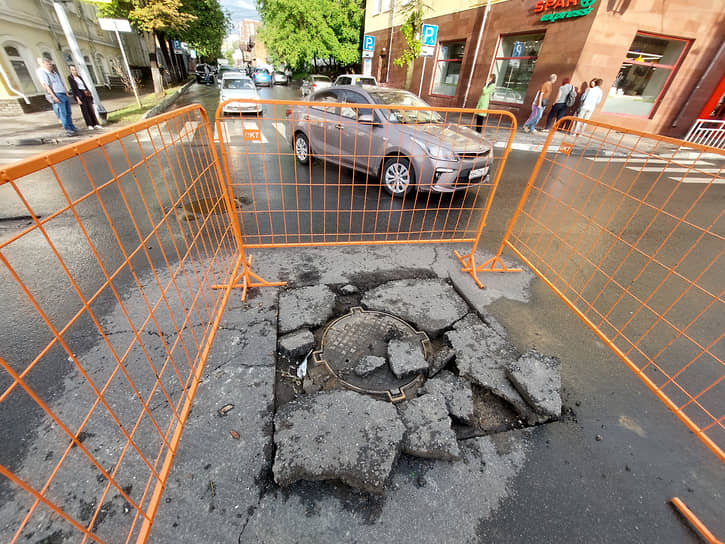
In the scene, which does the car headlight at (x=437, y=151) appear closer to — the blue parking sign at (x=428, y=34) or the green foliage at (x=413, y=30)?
the blue parking sign at (x=428, y=34)

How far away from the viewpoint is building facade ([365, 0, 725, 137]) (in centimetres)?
1038

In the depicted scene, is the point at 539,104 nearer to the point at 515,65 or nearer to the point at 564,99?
the point at 564,99

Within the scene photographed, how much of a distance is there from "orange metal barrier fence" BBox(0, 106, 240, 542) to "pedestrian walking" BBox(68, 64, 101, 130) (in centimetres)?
764

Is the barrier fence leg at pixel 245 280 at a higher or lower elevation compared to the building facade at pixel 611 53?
lower

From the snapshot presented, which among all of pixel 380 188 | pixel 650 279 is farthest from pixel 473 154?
pixel 650 279

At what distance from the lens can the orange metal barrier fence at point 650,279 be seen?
2561mm

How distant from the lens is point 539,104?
437 inches

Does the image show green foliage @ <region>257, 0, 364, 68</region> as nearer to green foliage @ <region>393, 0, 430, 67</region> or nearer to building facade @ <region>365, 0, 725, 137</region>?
green foliage @ <region>393, 0, 430, 67</region>

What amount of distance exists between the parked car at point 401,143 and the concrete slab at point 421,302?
1432 millimetres

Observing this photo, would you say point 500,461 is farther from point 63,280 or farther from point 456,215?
point 63,280

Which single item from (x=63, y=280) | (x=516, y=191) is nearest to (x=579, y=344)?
(x=516, y=191)

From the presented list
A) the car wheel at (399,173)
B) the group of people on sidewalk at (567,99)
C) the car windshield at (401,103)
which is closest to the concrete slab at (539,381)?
the car wheel at (399,173)

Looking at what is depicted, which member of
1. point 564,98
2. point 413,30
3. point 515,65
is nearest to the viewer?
point 564,98

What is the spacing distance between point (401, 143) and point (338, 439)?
463 cm
